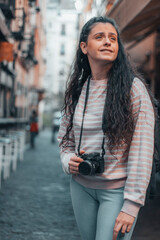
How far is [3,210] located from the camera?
5.91 metres

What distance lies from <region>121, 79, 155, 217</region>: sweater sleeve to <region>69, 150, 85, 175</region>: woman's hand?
26cm

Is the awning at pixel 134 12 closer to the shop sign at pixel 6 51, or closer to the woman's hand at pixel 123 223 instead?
the woman's hand at pixel 123 223

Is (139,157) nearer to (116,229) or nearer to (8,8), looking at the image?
(116,229)

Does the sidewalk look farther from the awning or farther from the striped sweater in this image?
the awning

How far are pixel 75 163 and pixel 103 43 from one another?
630 mm

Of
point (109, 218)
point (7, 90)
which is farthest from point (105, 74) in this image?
point (7, 90)

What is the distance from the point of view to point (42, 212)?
19.1 feet

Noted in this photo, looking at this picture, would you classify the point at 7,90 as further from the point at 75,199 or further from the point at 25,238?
the point at 75,199

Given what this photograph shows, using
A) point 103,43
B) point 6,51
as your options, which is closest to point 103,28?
point 103,43

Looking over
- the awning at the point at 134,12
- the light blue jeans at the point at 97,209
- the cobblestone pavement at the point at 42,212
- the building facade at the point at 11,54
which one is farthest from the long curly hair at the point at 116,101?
the building facade at the point at 11,54

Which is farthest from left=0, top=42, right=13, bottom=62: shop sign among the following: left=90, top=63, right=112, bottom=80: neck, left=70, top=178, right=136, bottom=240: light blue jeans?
left=70, top=178, right=136, bottom=240: light blue jeans

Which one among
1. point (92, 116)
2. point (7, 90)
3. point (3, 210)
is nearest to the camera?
point (92, 116)

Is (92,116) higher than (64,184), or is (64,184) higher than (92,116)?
(92,116)

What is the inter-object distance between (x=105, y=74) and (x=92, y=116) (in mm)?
256
